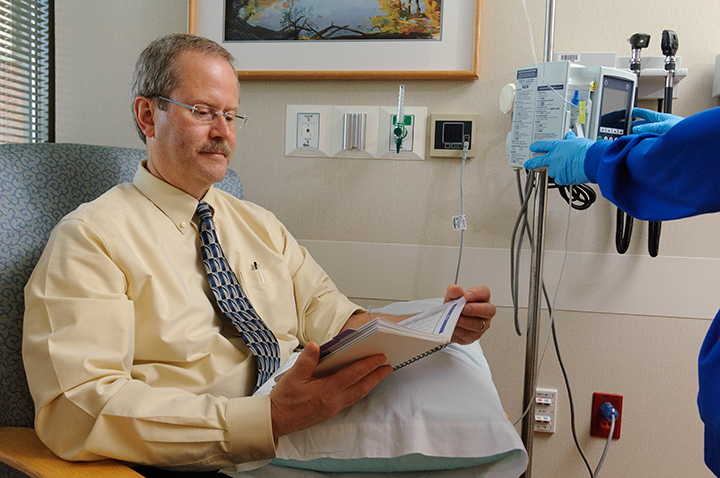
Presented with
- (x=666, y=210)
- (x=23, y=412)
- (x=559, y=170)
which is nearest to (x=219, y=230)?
(x=23, y=412)

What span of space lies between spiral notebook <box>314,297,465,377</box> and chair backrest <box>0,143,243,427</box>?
543mm

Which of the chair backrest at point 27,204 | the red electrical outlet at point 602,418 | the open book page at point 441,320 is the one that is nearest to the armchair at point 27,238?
the chair backrest at point 27,204

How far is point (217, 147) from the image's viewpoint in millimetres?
1078

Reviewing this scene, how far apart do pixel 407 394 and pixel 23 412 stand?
67 cm

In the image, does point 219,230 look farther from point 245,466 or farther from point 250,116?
point 250,116

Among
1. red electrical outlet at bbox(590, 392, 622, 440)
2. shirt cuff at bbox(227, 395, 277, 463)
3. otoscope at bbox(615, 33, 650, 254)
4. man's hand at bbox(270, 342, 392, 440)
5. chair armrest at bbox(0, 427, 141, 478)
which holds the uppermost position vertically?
otoscope at bbox(615, 33, 650, 254)

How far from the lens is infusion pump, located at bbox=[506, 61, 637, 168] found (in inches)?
47.3

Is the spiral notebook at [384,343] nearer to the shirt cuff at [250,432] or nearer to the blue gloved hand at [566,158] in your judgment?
the shirt cuff at [250,432]

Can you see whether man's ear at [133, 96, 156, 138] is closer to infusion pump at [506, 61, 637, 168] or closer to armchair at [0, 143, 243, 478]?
armchair at [0, 143, 243, 478]

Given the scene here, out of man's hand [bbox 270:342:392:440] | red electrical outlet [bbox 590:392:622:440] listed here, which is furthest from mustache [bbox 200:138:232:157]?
red electrical outlet [bbox 590:392:622:440]

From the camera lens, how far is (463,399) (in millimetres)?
827

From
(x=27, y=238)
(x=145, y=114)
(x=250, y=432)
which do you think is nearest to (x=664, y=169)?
(x=250, y=432)

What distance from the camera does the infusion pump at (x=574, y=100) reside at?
1.20 metres

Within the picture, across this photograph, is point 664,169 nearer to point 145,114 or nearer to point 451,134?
point 451,134
